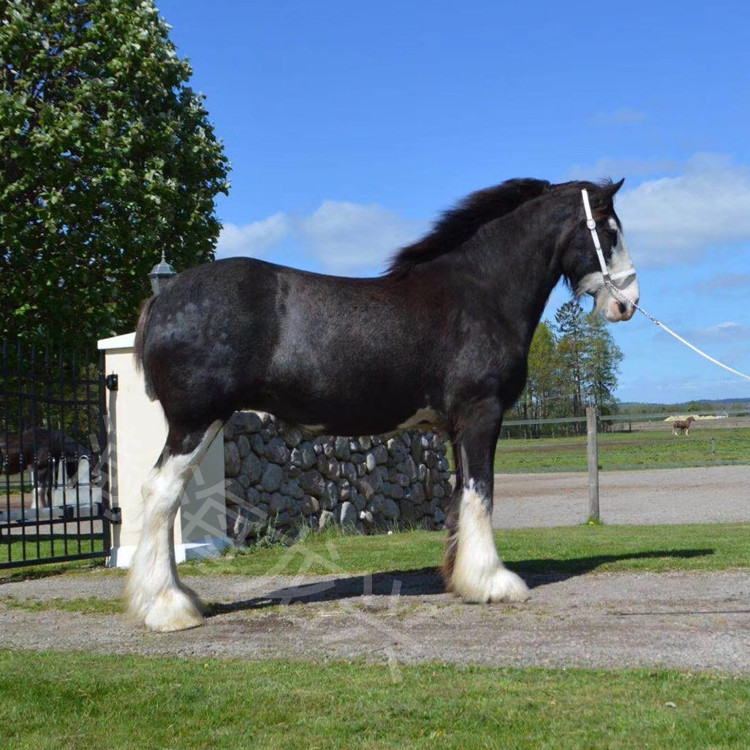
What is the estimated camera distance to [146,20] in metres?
17.6

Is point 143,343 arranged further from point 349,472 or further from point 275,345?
point 349,472

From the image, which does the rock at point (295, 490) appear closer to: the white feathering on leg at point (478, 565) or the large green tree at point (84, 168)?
the white feathering on leg at point (478, 565)

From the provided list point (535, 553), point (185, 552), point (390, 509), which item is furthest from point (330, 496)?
point (535, 553)

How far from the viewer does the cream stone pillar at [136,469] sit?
31.1 feet

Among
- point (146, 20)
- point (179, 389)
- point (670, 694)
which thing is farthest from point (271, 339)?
point (146, 20)

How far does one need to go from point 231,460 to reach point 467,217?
4643 mm

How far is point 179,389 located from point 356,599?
1.96m

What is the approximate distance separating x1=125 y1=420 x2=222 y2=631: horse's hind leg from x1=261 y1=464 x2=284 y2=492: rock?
504cm

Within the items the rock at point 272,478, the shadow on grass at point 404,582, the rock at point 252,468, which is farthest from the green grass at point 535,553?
the rock at point 252,468

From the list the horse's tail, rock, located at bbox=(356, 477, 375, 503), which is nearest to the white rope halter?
the horse's tail

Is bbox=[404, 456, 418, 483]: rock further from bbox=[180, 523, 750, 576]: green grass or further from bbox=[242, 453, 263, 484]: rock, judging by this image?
bbox=[242, 453, 263, 484]: rock

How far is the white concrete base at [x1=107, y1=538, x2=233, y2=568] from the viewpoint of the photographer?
9328 mm

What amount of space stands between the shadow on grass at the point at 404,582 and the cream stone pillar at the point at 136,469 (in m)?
2.16

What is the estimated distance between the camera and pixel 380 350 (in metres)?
6.35
